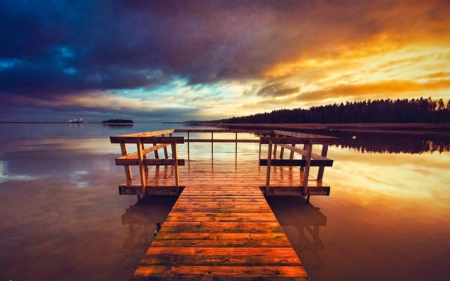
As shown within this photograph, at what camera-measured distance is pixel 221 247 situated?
129 inches

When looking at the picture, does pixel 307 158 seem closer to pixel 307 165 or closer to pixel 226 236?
pixel 307 165

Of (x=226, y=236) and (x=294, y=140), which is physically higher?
(x=294, y=140)

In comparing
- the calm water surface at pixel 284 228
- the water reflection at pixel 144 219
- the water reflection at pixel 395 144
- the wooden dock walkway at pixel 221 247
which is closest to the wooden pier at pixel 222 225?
the wooden dock walkway at pixel 221 247

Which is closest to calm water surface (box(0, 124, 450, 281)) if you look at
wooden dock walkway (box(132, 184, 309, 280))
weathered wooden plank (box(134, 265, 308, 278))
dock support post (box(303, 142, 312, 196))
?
dock support post (box(303, 142, 312, 196))

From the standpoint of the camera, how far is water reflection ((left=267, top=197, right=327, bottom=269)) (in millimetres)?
4495

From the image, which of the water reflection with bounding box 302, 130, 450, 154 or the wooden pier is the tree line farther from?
the wooden pier

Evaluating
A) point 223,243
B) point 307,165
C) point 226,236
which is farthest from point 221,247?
point 307,165

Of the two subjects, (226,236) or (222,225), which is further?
(222,225)

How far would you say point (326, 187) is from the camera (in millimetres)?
6305

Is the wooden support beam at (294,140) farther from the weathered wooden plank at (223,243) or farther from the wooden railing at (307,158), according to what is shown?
the weathered wooden plank at (223,243)

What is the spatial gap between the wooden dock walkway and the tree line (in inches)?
4368

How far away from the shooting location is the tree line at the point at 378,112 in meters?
85.3

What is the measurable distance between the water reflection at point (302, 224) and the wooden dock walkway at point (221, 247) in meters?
1.24

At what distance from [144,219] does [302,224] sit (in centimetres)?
480
